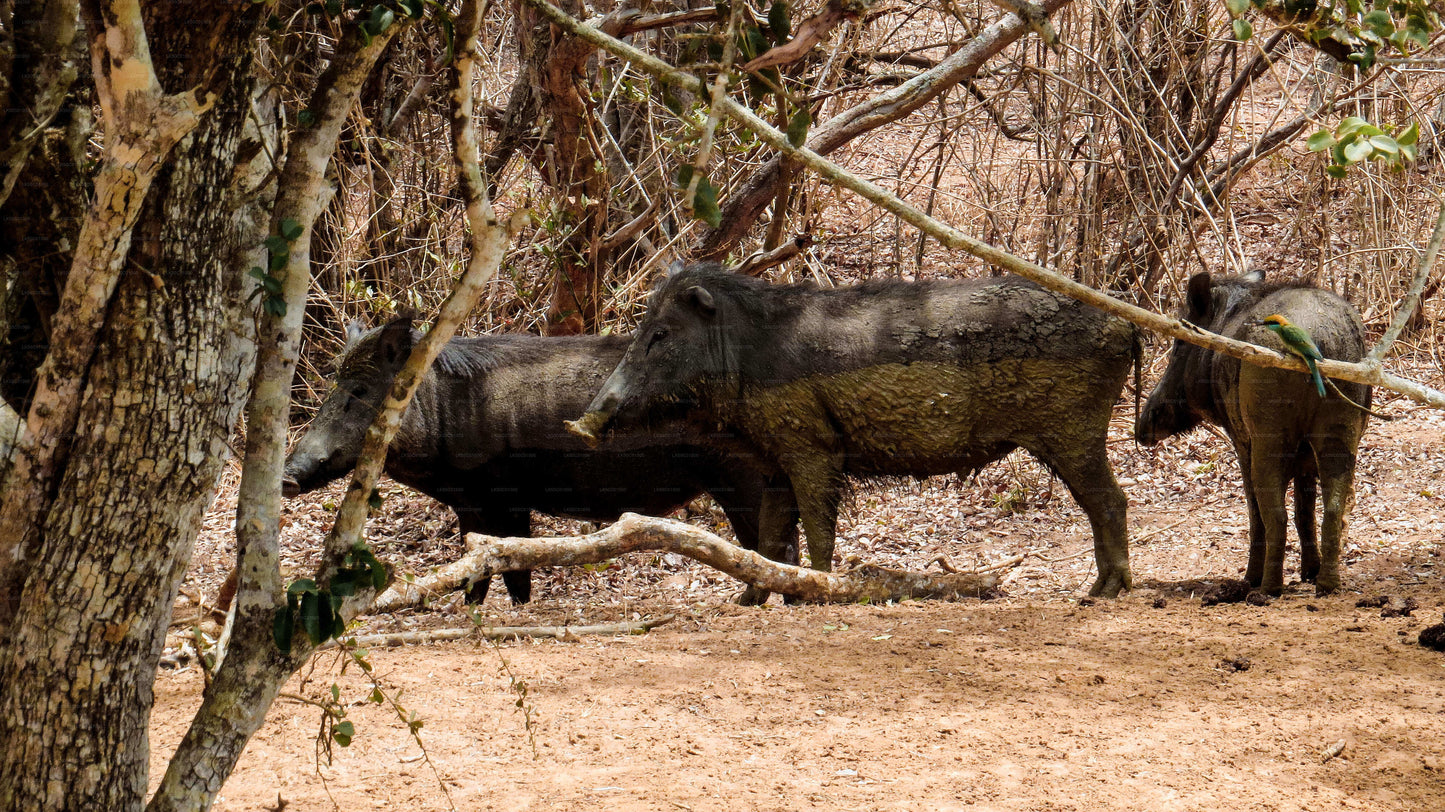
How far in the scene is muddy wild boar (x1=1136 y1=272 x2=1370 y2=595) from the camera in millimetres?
6133

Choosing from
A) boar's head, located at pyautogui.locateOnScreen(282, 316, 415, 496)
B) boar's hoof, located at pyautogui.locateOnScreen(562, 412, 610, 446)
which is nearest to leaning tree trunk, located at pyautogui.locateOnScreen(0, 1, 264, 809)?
boar's hoof, located at pyautogui.locateOnScreen(562, 412, 610, 446)

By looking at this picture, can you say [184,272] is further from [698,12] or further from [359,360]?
[359,360]

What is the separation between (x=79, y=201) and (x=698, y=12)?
112 inches

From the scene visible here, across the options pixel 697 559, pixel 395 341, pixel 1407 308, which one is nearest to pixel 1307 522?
pixel 697 559

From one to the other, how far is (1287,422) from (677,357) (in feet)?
10.3

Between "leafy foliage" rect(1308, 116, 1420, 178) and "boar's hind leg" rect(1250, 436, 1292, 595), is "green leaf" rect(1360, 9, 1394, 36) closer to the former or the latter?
"leafy foliage" rect(1308, 116, 1420, 178)

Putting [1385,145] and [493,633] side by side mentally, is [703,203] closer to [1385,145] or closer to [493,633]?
[1385,145]

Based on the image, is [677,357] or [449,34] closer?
[449,34]

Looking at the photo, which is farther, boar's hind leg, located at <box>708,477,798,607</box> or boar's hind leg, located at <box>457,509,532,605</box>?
boar's hind leg, located at <box>457,509,532,605</box>

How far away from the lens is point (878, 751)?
4152 mm

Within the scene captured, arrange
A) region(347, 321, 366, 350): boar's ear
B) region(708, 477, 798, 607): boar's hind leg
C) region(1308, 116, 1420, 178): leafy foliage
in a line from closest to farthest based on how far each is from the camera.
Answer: region(1308, 116, 1420, 178): leafy foliage
region(708, 477, 798, 607): boar's hind leg
region(347, 321, 366, 350): boar's ear

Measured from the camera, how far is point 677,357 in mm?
7273

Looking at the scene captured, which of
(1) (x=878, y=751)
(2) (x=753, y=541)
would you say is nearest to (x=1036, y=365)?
(2) (x=753, y=541)

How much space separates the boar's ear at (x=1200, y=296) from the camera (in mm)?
6805
